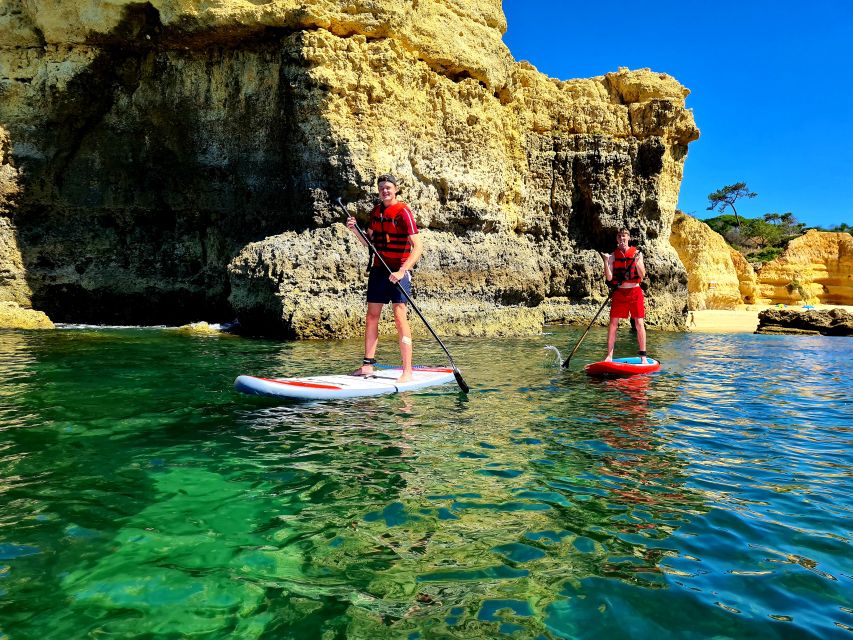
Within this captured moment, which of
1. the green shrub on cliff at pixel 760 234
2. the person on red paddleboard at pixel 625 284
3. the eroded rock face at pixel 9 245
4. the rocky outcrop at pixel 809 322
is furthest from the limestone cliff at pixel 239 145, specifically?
the green shrub on cliff at pixel 760 234

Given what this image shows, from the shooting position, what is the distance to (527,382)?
690 centimetres

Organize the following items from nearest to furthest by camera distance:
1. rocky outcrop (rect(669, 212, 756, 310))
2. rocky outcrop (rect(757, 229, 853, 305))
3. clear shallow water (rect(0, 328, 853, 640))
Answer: clear shallow water (rect(0, 328, 853, 640))
rocky outcrop (rect(669, 212, 756, 310))
rocky outcrop (rect(757, 229, 853, 305))

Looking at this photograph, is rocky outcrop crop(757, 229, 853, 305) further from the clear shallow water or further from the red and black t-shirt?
the red and black t-shirt

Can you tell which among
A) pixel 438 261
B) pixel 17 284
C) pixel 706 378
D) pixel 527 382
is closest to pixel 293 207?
pixel 438 261

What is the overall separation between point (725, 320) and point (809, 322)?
19.9 ft

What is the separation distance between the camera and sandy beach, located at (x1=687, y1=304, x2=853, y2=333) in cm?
2236

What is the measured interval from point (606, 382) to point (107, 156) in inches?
579

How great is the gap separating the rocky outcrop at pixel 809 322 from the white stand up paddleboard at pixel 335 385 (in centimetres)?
1885

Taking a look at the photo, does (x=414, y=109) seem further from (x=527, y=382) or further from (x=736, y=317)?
(x=736, y=317)

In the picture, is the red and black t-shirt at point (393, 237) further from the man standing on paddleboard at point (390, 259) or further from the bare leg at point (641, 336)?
the bare leg at point (641, 336)

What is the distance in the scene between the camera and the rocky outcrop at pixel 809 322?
20.2 meters

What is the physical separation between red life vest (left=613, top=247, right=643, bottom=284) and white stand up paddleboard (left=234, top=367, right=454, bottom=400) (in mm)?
3370

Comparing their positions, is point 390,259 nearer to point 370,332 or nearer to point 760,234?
point 370,332

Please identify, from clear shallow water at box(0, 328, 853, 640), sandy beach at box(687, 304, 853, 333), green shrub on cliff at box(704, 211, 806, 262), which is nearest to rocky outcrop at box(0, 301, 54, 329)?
clear shallow water at box(0, 328, 853, 640)
